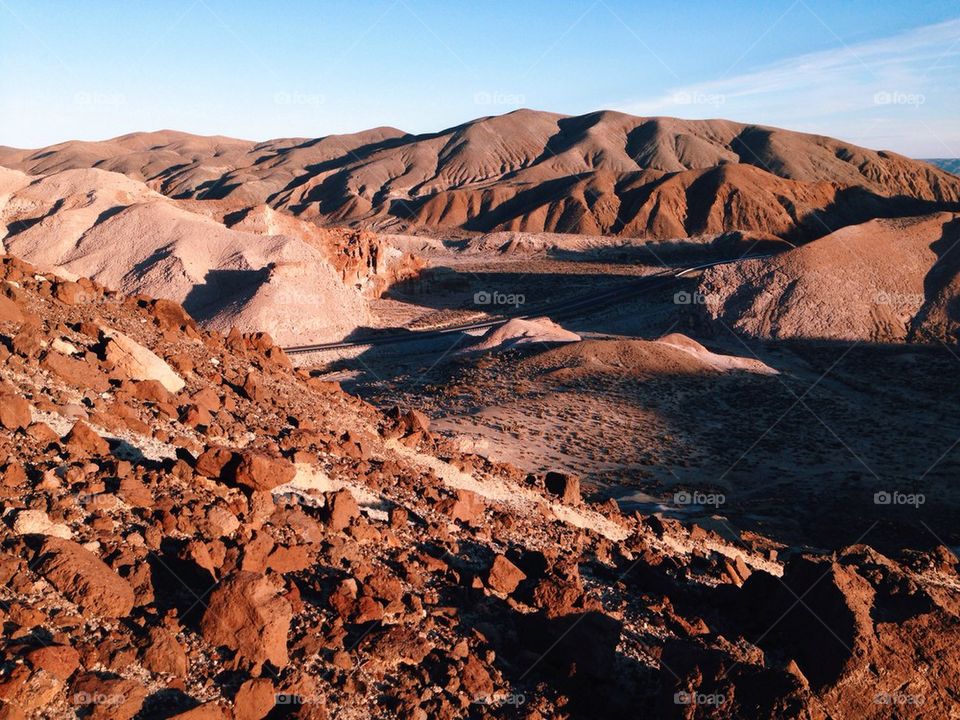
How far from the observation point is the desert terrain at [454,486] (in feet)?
17.1

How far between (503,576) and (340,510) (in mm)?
1680

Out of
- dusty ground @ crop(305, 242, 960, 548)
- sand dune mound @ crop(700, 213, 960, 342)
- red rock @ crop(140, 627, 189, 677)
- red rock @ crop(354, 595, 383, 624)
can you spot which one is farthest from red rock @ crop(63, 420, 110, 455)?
sand dune mound @ crop(700, 213, 960, 342)

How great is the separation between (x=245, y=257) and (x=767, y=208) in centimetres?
6106

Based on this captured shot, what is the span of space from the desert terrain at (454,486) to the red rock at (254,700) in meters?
0.01

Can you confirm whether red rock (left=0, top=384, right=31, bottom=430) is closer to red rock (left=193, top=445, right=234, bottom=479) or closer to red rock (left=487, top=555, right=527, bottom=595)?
red rock (left=193, top=445, right=234, bottom=479)

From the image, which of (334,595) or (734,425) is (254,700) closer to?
(334,595)

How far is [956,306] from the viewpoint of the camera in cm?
3341

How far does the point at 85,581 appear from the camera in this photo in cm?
510

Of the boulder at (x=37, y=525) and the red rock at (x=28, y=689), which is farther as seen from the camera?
the boulder at (x=37, y=525)

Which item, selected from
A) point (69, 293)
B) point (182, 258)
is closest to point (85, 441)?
point (69, 293)

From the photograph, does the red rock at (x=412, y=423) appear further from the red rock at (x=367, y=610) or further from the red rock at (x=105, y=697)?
the red rock at (x=105, y=697)

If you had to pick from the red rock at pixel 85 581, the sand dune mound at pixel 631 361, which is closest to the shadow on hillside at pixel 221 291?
the sand dune mound at pixel 631 361

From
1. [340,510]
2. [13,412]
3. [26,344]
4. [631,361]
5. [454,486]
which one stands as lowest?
[631,361]

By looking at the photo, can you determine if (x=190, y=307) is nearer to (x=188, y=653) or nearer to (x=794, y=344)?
(x=794, y=344)
